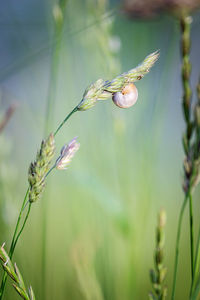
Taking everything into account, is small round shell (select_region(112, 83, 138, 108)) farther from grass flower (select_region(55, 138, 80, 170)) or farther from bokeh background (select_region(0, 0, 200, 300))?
bokeh background (select_region(0, 0, 200, 300))

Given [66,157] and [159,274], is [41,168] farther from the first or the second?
[159,274]

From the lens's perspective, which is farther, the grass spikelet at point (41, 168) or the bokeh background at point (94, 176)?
the bokeh background at point (94, 176)

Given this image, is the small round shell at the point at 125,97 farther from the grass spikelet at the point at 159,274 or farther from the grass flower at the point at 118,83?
the grass spikelet at the point at 159,274

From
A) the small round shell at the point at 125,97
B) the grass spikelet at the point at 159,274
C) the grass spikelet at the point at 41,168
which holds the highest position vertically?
the small round shell at the point at 125,97

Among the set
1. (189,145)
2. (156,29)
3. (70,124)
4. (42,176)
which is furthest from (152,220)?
(156,29)

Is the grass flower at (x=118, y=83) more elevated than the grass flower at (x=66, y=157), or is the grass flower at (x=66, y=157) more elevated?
the grass flower at (x=118, y=83)

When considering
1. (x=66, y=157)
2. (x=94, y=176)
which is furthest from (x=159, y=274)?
(x=94, y=176)

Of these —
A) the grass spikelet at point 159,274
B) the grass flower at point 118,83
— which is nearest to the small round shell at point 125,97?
the grass flower at point 118,83

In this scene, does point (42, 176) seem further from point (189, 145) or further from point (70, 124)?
point (70, 124)
